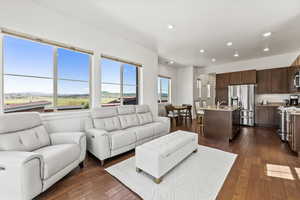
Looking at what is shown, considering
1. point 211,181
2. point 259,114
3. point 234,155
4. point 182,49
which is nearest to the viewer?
point 211,181

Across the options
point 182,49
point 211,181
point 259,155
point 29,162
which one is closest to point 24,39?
point 29,162

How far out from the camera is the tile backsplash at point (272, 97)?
17.5 ft

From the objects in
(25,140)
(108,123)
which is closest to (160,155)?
(108,123)

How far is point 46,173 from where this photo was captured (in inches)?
61.9

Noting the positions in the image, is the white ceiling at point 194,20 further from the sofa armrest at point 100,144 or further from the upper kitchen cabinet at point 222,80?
the sofa armrest at point 100,144

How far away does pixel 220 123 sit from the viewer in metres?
3.79

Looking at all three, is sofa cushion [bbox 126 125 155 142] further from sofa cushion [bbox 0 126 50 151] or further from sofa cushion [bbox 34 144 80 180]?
sofa cushion [bbox 0 126 50 151]

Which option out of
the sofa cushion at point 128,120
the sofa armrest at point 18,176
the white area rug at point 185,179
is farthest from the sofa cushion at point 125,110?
the sofa armrest at point 18,176

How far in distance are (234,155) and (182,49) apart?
3538mm

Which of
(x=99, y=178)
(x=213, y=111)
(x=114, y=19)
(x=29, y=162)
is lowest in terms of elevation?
(x=99, y=178)

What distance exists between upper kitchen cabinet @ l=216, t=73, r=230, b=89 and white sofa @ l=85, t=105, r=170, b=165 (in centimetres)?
398

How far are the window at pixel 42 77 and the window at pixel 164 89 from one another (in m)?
4.08

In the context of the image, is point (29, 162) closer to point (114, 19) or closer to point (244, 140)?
point (114, 19)

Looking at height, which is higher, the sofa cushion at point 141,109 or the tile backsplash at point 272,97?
the tile backsplash at point 272,97
